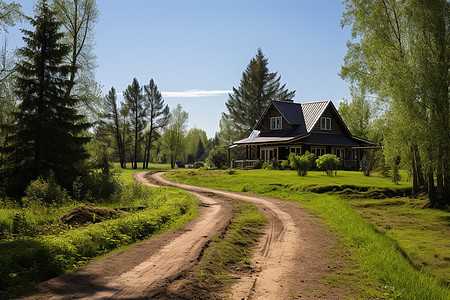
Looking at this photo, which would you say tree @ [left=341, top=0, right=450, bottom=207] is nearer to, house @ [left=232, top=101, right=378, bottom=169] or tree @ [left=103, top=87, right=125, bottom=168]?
house @ [left=232, top=101, right=378, bottom=169]

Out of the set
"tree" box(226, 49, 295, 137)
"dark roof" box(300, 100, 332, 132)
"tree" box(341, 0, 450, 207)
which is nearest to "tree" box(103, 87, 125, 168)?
"tree" box(226, 49, 295, 137)

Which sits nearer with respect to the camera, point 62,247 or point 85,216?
point 62,247

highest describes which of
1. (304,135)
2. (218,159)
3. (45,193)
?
(304,135)

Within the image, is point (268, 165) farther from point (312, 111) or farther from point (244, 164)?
point (312, 111)

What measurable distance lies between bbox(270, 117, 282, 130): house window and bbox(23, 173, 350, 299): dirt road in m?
34.0

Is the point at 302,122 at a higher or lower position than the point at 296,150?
higher

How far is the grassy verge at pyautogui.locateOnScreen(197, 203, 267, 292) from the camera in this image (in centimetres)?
745

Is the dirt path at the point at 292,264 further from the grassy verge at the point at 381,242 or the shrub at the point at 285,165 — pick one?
the shrub at the point at 285,165

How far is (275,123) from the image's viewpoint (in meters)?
46.7

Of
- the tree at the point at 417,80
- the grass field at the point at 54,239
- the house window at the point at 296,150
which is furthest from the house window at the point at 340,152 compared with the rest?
the grass field at the point at 54,239

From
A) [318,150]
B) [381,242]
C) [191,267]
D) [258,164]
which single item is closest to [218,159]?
[258,164]

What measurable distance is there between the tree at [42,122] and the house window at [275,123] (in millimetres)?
30023

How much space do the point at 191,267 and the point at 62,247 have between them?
127 inches

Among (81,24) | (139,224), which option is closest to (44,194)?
(139,224)
